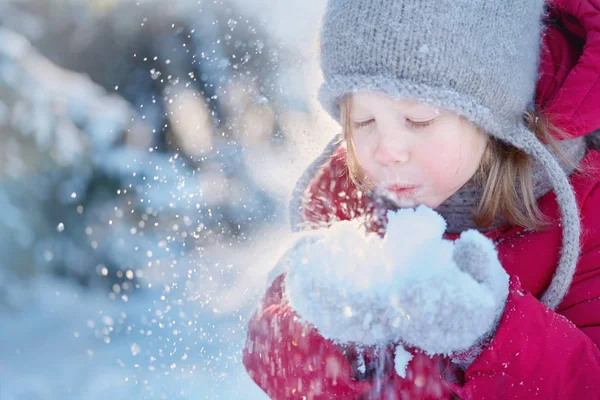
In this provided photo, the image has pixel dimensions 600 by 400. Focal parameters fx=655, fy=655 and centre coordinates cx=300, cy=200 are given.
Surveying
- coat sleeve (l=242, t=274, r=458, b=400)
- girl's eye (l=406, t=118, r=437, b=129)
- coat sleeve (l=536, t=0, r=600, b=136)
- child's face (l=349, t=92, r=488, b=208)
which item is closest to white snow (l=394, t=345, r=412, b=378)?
coat sleeve (l=242, t=274, r=458, b=400)

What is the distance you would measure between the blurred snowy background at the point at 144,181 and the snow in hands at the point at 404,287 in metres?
1.25

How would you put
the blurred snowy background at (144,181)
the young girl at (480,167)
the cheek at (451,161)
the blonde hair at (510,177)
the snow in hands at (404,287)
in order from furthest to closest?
the blurred snowy background at (144,181) → the blonde hair at (510,177) → the cheek at (451,161) → the young girl at (480,167) → the snow in hands at (404,287)

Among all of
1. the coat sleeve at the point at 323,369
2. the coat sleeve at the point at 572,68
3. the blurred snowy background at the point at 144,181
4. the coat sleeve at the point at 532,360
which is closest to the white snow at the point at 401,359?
the coat sleeve at the point at 323,369

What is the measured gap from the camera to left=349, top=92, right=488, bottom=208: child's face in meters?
1.63

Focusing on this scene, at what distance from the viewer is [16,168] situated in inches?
122

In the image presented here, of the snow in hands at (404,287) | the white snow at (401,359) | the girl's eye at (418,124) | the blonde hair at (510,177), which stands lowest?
the white snow at (401,359)

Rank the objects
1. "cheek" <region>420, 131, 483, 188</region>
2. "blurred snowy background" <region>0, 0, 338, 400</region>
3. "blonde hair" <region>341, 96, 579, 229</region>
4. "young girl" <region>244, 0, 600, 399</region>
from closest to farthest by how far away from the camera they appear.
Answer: "young girl" <region>244, 0, 600, 399</region> < "cheek" <region>420, 131, 483, 188</region> < "blonde hair" <region>341, 96, 579, 229</region> < "blurred snowy background" <region>0, 0, 338, 400</region>

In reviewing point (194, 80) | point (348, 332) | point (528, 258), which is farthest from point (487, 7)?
point (194, 80)

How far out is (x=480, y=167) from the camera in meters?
1.81

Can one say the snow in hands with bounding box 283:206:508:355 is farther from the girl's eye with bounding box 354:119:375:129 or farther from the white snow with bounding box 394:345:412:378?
the girl's eye with bounding box 354:119:375:129

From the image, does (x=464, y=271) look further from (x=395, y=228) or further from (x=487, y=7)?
(x=487, y=7)

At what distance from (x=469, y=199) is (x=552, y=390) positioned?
1.83 ft

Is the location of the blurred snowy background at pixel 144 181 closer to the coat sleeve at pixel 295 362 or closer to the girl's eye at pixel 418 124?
the coat sleeve at pixel 295 362

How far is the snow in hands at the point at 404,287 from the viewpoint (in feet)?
4.73
